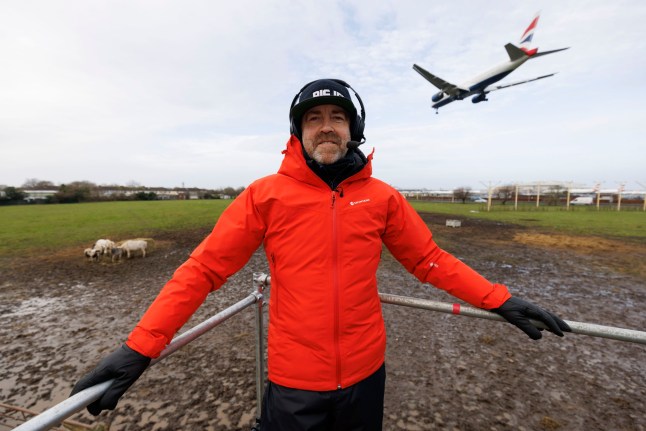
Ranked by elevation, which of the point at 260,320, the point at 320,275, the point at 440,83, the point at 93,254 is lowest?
the point at 93,254

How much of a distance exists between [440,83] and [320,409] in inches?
1275

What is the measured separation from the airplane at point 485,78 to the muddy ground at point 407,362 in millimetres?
21813

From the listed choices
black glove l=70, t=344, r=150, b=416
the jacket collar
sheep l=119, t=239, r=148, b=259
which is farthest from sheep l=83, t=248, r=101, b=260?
the jacket collar

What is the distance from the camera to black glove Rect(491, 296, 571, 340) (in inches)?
72.7

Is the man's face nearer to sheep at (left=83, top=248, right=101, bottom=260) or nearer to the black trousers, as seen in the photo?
the black trousers

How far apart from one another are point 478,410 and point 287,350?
10.1ft

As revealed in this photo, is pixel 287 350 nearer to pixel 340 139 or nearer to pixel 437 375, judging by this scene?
pixel 340 139

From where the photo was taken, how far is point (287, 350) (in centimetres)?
188

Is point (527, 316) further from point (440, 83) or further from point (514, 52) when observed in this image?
point (440, 83)

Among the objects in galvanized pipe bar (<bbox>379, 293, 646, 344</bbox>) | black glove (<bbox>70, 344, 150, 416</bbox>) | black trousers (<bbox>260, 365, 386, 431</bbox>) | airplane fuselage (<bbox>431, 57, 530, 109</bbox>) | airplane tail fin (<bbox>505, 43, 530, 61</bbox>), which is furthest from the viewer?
airplane fuselage (<bbox>431, 57, 530, 109</bbox>)

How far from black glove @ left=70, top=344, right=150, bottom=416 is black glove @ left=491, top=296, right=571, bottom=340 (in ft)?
6.60

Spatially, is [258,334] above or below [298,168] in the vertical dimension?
below

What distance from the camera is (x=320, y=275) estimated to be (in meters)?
1.84

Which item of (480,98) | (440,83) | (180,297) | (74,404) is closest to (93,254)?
(180,297)
